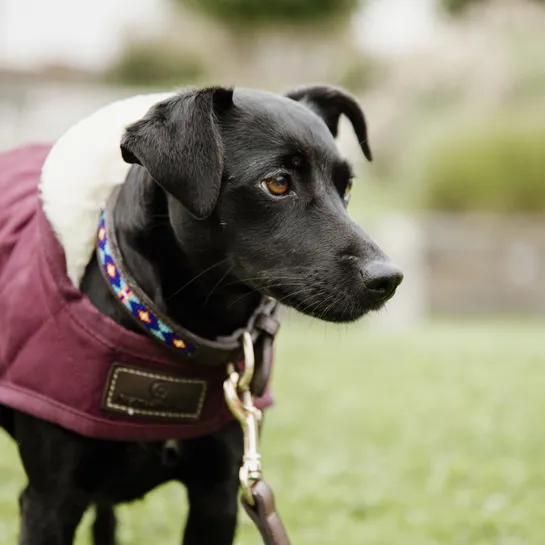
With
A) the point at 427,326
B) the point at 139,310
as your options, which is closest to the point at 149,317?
the point at 139,310

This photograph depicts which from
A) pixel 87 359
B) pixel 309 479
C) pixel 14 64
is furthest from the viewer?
pixel 14 64

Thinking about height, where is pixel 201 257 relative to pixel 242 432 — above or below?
above

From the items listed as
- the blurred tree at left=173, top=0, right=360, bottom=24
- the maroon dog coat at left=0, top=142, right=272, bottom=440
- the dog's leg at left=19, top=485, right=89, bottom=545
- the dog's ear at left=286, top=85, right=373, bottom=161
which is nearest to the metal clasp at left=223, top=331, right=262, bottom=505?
the maroon dog coat at left=0, top=142, right=272, bottom=440

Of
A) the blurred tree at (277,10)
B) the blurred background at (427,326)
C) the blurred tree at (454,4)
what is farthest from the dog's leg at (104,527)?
the blurred tree at (277,10)

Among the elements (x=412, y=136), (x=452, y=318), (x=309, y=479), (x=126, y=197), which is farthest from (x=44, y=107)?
(x=126, y=197)

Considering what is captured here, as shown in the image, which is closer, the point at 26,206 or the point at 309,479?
the point at 26,206

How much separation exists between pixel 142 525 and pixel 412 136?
37.4ft

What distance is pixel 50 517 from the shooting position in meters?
2.21

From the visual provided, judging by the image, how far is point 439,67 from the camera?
1460cm

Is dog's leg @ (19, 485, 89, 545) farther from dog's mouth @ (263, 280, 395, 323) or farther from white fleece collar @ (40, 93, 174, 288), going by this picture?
dog's mouth @ (263, 280, 395, 323)

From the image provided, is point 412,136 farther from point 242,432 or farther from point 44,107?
point 242,432

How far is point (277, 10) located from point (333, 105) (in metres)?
30.1

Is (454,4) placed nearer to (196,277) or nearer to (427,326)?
(427,326)

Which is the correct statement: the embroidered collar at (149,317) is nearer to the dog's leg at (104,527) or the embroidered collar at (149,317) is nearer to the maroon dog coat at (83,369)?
the maroon dog coat at (83,369)
